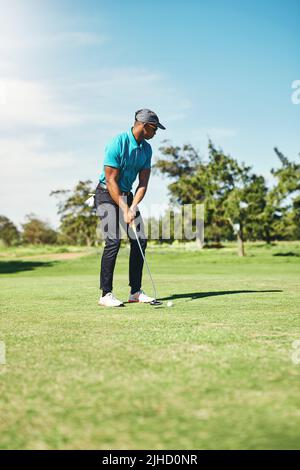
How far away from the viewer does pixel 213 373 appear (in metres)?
2.79

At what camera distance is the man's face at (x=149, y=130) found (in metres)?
6.94

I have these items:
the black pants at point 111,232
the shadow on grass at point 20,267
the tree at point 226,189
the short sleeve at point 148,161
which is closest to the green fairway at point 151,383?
the black pants at point 111,232

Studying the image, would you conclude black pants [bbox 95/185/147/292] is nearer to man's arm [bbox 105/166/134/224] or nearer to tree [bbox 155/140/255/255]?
man's arm [bbox 105/166/134/224]

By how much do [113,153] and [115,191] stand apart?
514 millimetres

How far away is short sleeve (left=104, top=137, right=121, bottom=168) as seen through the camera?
22.5ft

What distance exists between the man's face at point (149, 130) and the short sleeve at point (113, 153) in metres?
0.40

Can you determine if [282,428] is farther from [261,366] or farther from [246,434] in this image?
[261,366]

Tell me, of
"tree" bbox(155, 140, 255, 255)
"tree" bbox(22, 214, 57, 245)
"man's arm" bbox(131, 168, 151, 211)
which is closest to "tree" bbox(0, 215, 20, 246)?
"tree" bbox(22, 214, 57, 245)

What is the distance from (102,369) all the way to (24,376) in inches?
17.1

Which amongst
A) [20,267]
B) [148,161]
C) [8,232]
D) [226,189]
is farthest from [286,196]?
[8,232]

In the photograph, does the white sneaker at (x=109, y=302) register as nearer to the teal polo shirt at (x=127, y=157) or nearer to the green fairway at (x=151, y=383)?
the green fairway at (x=151, y=383)

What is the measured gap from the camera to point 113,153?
22.6 ft

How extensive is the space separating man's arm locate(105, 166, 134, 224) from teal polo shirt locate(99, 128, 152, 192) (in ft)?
0.27

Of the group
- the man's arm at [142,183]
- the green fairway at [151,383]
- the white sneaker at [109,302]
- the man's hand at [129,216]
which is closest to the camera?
the green fairway at [151,383]
